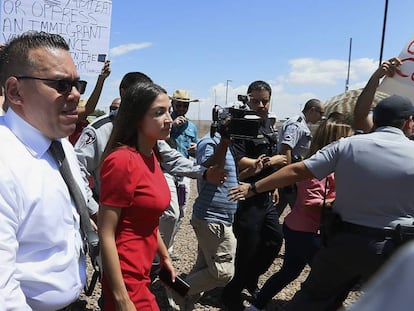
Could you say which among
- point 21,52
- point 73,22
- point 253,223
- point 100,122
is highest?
point 73,22

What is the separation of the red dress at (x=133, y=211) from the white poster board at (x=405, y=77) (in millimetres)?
3072

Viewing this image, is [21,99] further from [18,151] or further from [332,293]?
[332,293]

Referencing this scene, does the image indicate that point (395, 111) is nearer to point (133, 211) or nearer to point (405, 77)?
point (405, 77)

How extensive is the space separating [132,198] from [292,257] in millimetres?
2172

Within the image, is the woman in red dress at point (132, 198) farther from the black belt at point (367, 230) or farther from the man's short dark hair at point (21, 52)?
the black belt at point (367, 230)

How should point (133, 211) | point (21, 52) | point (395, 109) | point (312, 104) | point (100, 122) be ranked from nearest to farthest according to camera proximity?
1. point (21, 52)
2. point (133, 211)
3. point (395, 109)
4. point (100, 122)
5. point (312, 104)

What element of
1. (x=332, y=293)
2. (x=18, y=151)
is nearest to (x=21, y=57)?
(x=18, y=151)

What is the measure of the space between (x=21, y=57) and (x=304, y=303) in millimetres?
2483

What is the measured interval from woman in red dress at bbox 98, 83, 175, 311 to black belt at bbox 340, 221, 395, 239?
4.33ft

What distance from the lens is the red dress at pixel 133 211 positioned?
2268mm

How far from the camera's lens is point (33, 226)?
1514 millimetres

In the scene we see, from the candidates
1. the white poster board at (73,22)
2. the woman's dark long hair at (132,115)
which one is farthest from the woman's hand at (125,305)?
the white poster board at (73,22)

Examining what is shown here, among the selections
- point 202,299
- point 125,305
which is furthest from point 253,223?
point 125,305

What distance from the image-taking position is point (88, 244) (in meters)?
2.18
